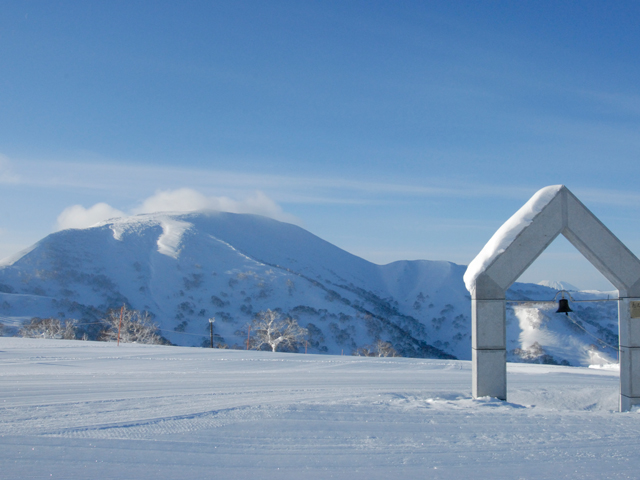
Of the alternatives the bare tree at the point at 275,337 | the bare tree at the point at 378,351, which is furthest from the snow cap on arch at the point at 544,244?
the bare tree at the point at 378,351

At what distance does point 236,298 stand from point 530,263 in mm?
55069

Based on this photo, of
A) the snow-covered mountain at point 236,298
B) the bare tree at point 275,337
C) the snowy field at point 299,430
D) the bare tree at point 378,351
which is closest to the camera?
the snowy field at point 299,430

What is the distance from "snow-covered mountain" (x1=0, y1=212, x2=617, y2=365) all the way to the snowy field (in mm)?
39859

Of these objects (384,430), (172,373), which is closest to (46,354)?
(172,373)

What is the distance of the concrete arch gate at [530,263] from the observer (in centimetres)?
862

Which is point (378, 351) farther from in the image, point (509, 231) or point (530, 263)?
point (509, 231)

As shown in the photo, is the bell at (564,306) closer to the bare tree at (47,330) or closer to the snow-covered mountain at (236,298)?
the bare tree at (47,330)

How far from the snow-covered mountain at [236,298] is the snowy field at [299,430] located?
131ft

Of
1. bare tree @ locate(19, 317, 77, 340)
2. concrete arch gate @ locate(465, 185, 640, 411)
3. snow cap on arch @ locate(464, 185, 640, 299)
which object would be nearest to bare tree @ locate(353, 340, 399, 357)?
bare tree @ locate(19, 317, 77, 340)

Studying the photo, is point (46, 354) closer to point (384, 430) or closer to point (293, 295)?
point (384, 430)

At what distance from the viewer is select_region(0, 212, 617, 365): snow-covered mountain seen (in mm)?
52656

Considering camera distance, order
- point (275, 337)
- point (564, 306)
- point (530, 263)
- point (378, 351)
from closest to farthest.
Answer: point (530, 263), point (564, 306), point (275, 337), point (378, 351)

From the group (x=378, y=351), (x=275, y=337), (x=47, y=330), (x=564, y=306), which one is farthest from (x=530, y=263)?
(x=378, y=351)

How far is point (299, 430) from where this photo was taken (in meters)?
5.91
